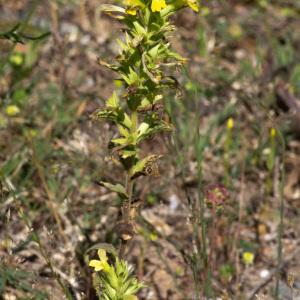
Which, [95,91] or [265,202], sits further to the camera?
[95,91]

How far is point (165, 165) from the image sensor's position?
3779 mm

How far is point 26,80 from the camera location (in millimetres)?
4367

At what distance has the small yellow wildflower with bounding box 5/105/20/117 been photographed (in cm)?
396

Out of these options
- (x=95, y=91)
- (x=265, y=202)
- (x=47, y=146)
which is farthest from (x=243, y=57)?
(x=47, y=146)

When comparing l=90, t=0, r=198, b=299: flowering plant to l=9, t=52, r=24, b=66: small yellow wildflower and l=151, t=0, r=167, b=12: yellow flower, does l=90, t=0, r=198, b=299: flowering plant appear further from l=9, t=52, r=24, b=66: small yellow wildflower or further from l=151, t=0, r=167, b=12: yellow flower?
l=9, t=52, r=24, b=66: small yellow wildflower

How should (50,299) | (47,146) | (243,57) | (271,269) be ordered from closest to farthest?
(50,299), (271,269), (47,146), (243,57)

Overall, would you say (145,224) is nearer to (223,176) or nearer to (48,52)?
(223,176)

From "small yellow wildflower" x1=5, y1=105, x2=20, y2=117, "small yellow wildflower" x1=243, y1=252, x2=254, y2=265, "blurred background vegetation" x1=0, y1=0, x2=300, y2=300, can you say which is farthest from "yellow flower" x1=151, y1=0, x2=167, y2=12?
"small yellow wildflower" x1=5, y1=105, x2=20, y2=117

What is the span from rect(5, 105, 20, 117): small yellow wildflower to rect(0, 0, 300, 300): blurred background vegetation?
0.01 meters

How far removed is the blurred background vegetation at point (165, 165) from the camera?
9.78ft

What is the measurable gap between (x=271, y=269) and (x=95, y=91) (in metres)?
1.82

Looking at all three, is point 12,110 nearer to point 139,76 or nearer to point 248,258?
point 248,258

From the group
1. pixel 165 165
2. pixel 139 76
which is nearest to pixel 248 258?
pixel 165 165

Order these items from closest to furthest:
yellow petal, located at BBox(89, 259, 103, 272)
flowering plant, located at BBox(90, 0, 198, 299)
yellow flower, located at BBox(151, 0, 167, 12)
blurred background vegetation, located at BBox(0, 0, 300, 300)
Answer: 1. yellow flower, located at BBox(151, 0, 167, 12)
2. flowering plant, located at BBox(90, 0, 198, 299)
3. yellow petal, located at BBox(89, 259, 103, 272)
4. blurred background vegetation, located at BBox(0, 0, 300, 300)
